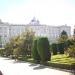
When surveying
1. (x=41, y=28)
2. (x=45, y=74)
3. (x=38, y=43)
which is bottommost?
(x=45, y=74)

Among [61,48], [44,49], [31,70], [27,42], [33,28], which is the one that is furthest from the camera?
[33,28]

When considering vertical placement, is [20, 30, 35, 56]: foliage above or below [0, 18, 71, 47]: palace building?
below

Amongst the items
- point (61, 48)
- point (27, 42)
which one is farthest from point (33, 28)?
point (27, 42)

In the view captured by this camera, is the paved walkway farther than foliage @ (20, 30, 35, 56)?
No

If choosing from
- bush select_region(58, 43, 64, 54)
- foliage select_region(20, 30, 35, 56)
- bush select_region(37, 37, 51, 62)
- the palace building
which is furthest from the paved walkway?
the palace building

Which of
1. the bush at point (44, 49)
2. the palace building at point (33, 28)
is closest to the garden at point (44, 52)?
the bush at point (44, 49)

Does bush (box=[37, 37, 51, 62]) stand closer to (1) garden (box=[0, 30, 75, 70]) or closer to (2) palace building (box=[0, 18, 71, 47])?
(1) garden (box=[0, 30, 75, 70])

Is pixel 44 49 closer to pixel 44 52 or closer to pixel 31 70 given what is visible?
pixel 44 52

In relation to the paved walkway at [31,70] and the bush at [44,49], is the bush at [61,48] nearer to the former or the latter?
the bush at [44,49]

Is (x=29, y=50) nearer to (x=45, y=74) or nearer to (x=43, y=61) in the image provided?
(x=43, y=61)

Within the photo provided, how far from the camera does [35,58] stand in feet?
109

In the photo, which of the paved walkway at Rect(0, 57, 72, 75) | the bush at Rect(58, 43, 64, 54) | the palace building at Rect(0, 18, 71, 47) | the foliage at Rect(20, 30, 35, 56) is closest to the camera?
the paved walkway at Rect(0, 57, 72, 75)

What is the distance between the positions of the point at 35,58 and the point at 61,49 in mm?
12018

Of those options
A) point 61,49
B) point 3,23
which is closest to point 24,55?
point 61,49
